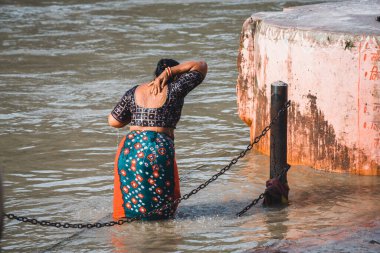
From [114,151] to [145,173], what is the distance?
2.87 metres

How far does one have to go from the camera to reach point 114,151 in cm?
1033

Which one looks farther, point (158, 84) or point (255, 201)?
point (255, 201)

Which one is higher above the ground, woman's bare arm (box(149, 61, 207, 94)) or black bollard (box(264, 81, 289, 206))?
woman's bare arm (box(149, 61, 207, 94))

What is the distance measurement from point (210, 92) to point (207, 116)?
130cm

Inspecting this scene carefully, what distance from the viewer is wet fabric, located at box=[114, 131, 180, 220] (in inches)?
295

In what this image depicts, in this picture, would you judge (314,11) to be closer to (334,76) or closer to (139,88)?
(334,76)

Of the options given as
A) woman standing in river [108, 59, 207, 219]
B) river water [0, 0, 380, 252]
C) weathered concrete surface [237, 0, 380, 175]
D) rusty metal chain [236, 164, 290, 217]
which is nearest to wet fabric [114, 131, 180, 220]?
woman standing in river [108, 59, 207, 219]

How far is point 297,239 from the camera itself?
280 inches

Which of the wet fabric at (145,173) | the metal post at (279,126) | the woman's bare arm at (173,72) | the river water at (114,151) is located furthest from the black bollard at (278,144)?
the wet fabric at (145,173)

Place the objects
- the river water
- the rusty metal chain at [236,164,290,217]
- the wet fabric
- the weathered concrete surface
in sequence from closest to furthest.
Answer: the river water
the wet fabric
the rusty metal chain at [236,164,290,217]
the weathered concrete surface

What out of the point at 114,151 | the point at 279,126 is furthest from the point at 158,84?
the point at 114,151

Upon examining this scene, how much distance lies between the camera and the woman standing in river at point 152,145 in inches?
295

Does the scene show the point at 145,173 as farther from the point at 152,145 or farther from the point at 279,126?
the point at 279,126

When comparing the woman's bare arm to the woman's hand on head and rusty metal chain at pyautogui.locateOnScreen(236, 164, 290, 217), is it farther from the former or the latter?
rusty metal chain at pyautogui.locateOnScreen(236, 164, 290, 217)
